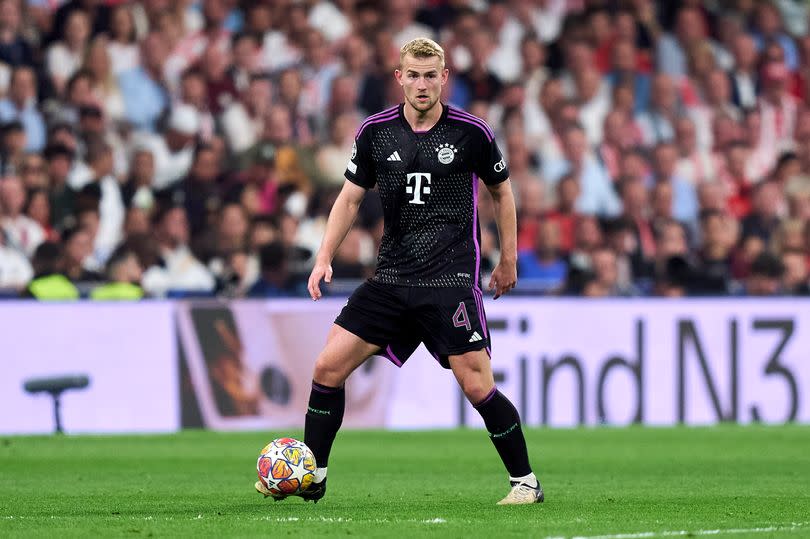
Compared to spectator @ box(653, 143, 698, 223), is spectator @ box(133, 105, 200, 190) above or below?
above

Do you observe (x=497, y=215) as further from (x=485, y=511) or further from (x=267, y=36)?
(x=267, y=36)

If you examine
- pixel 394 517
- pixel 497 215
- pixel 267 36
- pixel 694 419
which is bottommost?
pixel 694 419

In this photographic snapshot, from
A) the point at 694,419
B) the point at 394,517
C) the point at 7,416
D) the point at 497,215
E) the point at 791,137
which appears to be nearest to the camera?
the point at 394,517

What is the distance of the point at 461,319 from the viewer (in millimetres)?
8422

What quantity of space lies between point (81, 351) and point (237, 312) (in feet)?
4.82

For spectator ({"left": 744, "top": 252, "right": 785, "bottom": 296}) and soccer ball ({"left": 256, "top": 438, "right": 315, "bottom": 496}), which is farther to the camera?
spectator ({"left": 744, "top": 252, "right": 785, "bottom": 296})

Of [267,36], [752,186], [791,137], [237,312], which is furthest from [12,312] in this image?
[791,137]

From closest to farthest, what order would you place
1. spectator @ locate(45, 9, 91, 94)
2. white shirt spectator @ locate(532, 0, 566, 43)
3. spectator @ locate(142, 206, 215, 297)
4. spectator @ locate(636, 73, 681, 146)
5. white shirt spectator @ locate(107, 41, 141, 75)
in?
spectator @ locate(142, 206, 215, 297) → spectator @ locate(45, 9, 91, 94) → white shirt spectator @ locate(107, 41, 141, 75) → spectator @ locate(636, 73, 681, 146) → white shirt spectator @ locate(532, 0, 566, 43)

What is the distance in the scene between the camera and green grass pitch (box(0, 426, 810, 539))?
7465mm

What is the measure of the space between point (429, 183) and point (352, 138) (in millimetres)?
9833

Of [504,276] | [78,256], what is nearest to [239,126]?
[78,256]

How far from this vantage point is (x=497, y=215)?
8523mm

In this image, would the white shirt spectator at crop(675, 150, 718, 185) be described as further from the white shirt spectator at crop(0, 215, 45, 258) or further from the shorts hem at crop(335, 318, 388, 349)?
the shorts hem at crop(335, 318, 388, 349)

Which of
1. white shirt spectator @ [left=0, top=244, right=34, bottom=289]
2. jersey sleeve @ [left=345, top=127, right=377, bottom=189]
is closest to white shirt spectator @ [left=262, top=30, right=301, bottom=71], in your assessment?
white shirt spectator @ [left=0, top=244, right=34, bottom=289]
